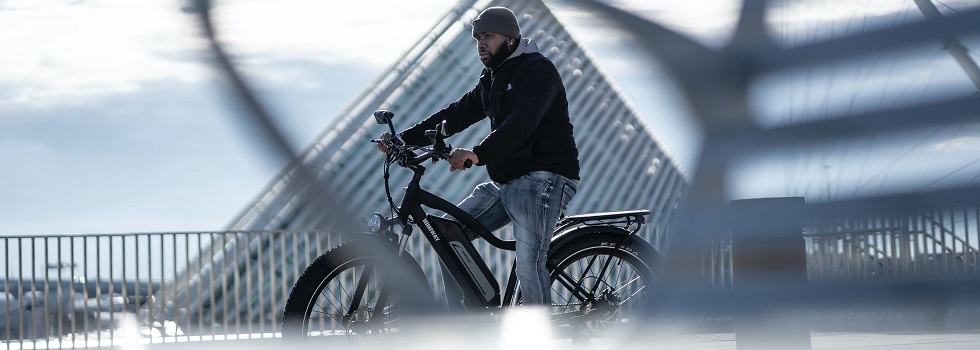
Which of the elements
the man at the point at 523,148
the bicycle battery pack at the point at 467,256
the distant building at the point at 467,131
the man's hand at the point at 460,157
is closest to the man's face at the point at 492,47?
the man at the point at 523,148

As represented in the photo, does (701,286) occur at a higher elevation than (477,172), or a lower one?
lower

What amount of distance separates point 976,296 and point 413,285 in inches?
67.3

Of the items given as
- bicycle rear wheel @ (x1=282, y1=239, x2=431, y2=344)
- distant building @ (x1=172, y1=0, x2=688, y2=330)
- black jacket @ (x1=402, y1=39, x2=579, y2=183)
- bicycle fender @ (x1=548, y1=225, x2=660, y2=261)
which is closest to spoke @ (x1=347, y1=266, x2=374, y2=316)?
bicycle rear wheel @ (x1=282, y1=239, x2=431, y2=344)

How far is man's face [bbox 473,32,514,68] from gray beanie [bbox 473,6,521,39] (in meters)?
0.03

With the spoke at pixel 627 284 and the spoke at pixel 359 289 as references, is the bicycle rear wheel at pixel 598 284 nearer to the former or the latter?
the spoke at pixel 627 284

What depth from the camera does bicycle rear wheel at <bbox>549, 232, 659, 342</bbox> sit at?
16.7 ft

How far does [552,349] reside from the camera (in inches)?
183

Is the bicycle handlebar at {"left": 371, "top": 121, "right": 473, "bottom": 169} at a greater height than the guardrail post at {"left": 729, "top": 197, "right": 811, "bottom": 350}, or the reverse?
the bicycle handlebar at {"left": 371, "top": 121, "right": 473, "bottom": 169}

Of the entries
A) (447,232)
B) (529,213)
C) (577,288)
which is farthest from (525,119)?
(577,288)

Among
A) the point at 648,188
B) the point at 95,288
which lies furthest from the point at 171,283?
the point at 648,188

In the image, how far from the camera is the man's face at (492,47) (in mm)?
4660

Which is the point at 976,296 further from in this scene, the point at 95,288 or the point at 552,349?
the point at 95,288

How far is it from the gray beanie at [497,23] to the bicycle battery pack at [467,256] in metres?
0.64

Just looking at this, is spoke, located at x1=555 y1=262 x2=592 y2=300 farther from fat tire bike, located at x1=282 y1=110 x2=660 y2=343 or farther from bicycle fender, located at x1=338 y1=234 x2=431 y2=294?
bicycle fender, located at x1=338 y1=234 x2=431 y2=294
